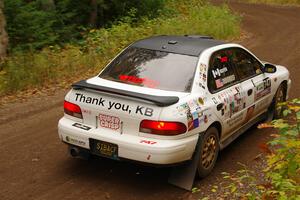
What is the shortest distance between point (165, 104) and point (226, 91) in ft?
4.60

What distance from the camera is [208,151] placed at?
6.04 metres

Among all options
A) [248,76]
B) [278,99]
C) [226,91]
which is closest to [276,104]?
[278,99]

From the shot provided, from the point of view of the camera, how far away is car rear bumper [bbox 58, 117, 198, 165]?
5.28 meters

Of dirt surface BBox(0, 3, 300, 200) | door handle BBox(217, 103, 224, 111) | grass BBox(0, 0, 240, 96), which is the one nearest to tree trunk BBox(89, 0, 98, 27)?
grass BBox(0, 0, 240, 96)

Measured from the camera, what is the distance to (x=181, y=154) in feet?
17.8

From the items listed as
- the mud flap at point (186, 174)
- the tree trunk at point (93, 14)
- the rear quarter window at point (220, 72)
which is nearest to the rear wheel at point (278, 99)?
the rear quarter window at point (220, 72)

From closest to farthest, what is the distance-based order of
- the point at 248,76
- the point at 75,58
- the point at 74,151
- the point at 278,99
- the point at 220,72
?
the point at 74,151 < the point at 220,72 < the point at 248,76 < the point at 278,99 < the point at 75,58

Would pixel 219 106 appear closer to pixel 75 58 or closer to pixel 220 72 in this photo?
pixel 220 72

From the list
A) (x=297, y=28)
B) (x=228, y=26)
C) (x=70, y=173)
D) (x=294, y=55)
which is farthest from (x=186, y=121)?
(x=297, y=28)

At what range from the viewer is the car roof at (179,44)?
20.9ft

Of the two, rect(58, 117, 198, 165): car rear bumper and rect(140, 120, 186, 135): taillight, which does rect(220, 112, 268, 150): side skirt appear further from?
rect(140, 120, 186, 135): taillight

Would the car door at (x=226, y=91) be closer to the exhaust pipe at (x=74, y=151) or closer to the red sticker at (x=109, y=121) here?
the red sticker at (x=109, y=121)

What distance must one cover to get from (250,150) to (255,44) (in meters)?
11.5

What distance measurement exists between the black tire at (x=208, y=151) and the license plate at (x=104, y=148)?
1.09 m
